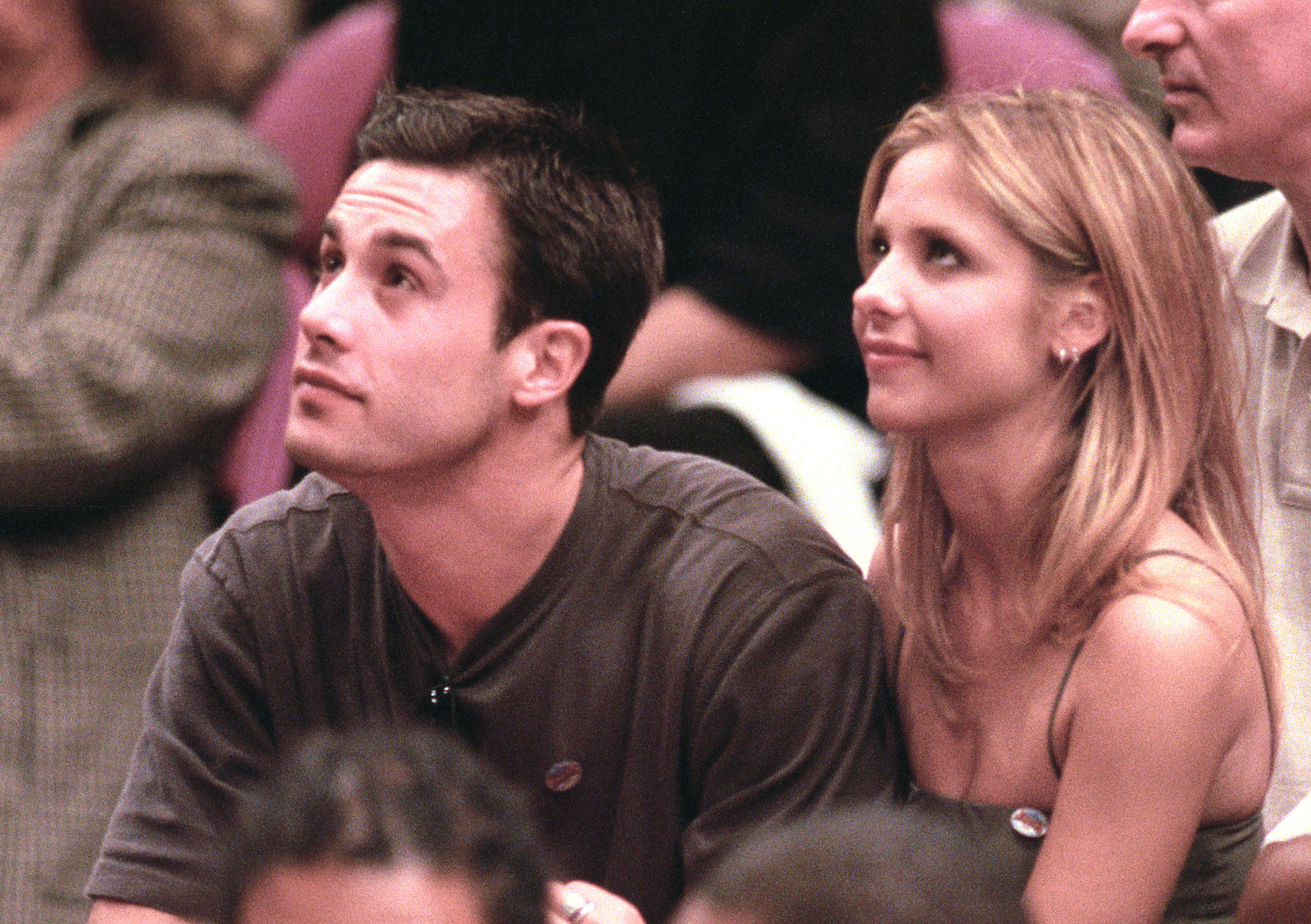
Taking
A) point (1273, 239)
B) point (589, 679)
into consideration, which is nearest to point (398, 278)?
point (589, 679)

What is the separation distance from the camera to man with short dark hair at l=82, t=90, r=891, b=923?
1.79 m

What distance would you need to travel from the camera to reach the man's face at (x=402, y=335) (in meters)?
1.82

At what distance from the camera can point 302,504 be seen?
6.37ft

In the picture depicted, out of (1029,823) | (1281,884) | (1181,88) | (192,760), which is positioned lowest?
(192,760)

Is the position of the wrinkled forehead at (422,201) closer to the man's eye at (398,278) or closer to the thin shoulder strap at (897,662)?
the man's eye at (398,278)

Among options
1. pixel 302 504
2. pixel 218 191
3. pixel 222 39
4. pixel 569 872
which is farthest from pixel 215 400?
pixel 569 872

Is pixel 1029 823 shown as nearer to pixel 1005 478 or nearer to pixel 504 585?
pixel 1005 478

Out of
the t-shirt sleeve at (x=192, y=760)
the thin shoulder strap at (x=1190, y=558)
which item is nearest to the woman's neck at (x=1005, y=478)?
the thin shoulder strap at (x=1190, y=558)

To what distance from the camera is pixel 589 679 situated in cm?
183

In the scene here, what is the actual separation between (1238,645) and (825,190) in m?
1.15

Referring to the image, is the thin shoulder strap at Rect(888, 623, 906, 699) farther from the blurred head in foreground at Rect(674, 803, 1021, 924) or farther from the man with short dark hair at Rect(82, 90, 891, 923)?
the blurred head in foreground at Rect(674, 803, 1021, 924)

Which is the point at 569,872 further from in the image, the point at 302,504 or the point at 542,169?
the point at 542,169

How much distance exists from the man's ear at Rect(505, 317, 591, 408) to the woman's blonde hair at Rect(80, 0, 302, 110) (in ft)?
3.55

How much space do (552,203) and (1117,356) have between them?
0.52 meters
